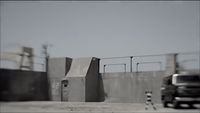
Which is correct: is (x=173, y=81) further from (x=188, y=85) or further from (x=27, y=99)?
(x=27, y=99)

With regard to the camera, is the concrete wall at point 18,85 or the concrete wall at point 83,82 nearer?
the concrete wall at point 18,85

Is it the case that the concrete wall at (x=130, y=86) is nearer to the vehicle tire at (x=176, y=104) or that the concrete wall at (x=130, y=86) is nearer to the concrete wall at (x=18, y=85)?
the concrete wall at (x=18, y=85)

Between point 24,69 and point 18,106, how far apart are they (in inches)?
197

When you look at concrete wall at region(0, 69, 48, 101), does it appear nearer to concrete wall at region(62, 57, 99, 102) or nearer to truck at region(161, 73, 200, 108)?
concrete wall at region(62, 57, 99, 102)

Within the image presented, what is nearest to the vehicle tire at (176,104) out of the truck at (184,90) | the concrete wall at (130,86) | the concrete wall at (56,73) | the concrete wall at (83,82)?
the truck at (184,90)

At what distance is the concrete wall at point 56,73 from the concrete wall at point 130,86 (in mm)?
3870

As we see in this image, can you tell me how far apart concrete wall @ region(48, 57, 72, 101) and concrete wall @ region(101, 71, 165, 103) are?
3.87 meters

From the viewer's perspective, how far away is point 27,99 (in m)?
27.6

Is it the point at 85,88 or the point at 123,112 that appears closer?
the point at 123,112

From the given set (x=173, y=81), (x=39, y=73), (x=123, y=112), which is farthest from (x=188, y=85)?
(x=39, y=73)

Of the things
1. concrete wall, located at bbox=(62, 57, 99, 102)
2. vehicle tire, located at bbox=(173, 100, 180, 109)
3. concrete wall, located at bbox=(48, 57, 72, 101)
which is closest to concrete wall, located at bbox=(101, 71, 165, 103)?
concrete wall, located at bbox=(62, 57, 99, 102)

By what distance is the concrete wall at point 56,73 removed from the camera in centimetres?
3650

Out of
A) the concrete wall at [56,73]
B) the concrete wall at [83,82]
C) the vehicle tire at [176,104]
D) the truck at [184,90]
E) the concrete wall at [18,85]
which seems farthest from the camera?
the concrete wall at [56,73]

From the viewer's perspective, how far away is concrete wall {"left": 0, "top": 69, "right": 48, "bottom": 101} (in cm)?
2328
